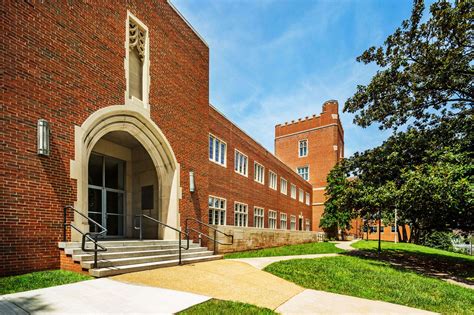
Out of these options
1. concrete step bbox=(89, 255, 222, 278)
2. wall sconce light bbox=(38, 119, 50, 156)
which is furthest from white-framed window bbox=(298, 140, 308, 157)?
wall sconce light bbox=(38, 119, 50, 156)

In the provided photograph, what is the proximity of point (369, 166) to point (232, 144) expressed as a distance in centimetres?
787

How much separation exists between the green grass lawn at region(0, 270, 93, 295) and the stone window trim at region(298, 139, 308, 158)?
36.9m

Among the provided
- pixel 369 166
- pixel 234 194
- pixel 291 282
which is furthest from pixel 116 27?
pixel 369 166

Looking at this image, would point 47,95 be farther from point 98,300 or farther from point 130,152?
point 130,152

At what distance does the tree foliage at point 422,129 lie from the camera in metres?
11.6

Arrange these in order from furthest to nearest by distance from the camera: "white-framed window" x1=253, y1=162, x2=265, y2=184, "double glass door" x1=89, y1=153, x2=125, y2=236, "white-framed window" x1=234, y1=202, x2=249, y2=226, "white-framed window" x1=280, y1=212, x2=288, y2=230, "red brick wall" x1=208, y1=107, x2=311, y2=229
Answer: "white-framed window" x1=280, y1=212, x2=288, y2=230 < "white-framed window" x1=253, y1=162, x2=265, y2=184 < "white-framed window" x1=234, y1=202, x2=249, y2=226 < "red brick wall" x1=208, y1=107, x2=311, y2=229 < "double glass door" x1=89, y1=153, x2=125, y2=236

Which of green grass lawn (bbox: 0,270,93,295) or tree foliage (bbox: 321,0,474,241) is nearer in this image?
green grass lawn (bbox: 0,270,93,295)

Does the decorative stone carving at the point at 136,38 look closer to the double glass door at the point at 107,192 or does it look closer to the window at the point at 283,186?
the double glass door at the point at 107,192

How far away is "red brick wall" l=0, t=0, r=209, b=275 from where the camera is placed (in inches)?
257

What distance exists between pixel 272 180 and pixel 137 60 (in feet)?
58.6

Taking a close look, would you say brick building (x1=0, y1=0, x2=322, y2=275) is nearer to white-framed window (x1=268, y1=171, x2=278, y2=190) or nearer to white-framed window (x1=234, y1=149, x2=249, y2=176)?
white-framed window (x1=234, y1=149, x2=249, y2=176)

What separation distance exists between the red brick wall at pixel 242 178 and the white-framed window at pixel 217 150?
0.26 metres

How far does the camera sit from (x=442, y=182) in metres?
10.9

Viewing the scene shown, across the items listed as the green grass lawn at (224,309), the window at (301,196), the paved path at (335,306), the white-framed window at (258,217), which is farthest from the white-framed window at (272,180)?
the green grass lawn at (224,309)
